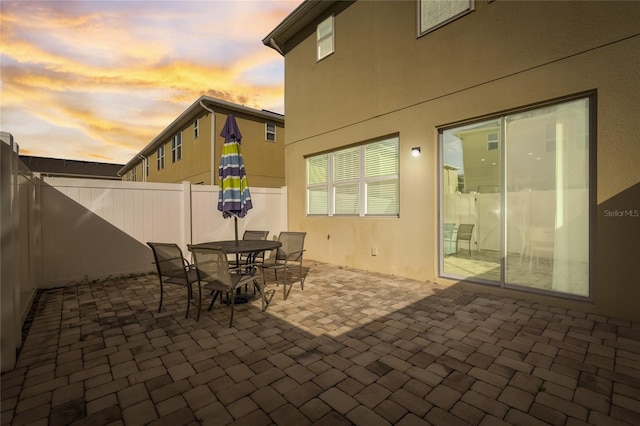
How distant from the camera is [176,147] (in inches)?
622

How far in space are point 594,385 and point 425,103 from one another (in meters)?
4.87

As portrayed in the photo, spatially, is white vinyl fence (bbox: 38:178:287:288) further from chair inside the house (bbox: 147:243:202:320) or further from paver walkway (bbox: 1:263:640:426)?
chair inside the house (bbox: 147:243:202:320)

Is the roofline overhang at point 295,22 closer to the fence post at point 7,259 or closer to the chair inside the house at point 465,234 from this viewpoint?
the chair inside the house at point 465,234

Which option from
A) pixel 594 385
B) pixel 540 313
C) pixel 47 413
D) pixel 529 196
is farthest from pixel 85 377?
pixel 529 196

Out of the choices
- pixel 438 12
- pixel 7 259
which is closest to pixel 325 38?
pixel 438 12

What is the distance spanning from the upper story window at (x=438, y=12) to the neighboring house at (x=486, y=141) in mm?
22

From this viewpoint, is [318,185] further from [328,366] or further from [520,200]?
[328,366]

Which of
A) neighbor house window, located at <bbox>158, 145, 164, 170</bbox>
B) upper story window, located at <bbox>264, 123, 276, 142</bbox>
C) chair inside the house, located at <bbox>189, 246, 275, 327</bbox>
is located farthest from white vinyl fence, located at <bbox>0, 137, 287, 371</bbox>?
neighbor house window, located at <bbox>158, 145, 164, 170</bbox>

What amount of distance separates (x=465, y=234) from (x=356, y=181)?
2.87m

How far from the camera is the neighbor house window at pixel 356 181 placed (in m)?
6.44

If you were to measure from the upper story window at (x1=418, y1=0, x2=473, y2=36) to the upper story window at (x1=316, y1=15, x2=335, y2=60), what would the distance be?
2.59m

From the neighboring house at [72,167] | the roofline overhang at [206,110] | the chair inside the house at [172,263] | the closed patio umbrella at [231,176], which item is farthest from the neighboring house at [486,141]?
the neighboring house at [72,167]

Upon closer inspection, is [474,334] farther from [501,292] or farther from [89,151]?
[89,151]

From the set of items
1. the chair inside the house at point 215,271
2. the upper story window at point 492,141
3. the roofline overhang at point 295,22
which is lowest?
the chair inside the house at point 215,271
